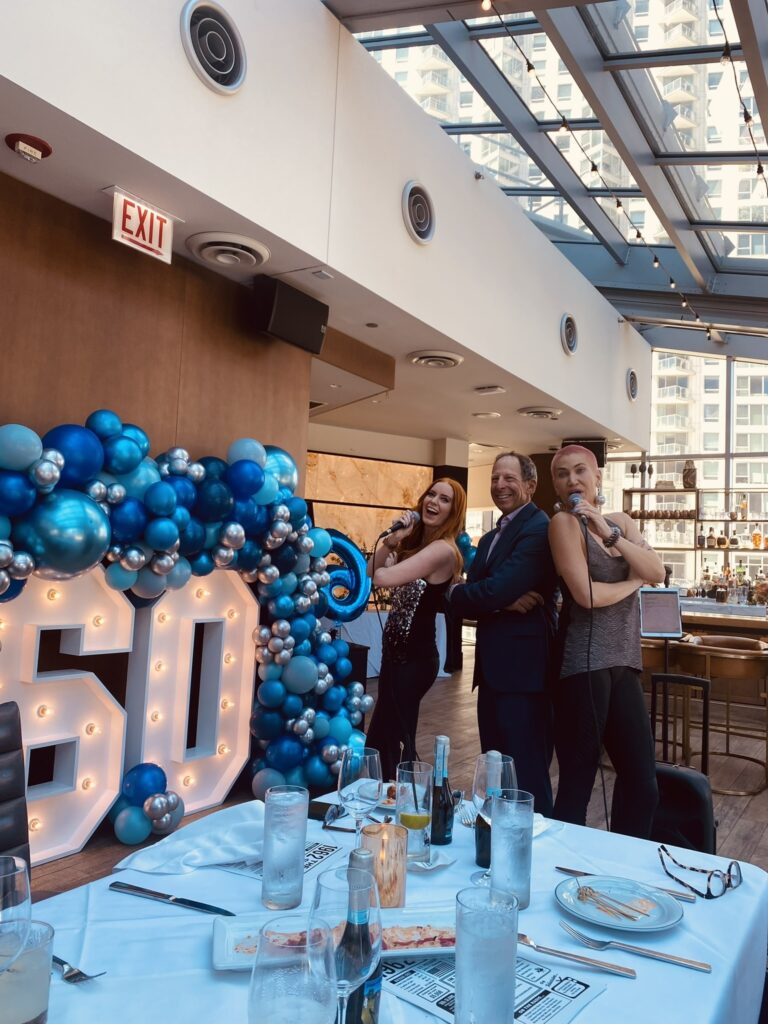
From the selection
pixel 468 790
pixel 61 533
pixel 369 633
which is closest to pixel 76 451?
pixel 61 533

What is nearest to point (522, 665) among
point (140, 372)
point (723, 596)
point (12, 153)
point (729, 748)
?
point (140, 372)

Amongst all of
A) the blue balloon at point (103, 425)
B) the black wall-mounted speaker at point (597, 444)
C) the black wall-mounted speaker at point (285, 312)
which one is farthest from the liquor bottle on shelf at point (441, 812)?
the black wall-mounted speaker at point (597, 444)

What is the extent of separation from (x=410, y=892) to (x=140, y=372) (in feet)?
9.86

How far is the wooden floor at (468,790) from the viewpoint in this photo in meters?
3.03

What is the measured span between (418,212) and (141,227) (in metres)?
2.07

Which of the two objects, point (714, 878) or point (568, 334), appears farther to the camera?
point (568, 334)

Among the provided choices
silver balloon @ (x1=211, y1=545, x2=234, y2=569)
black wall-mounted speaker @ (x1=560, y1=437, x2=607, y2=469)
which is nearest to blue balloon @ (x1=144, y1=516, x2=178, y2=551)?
silver balloon @ (x1=211, y1=545, x2=234, y2=569)

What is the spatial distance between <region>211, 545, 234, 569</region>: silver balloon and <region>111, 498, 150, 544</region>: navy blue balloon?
487mm

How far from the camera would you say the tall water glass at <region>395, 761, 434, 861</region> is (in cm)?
140

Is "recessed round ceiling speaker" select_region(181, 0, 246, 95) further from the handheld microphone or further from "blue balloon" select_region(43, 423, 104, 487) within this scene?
the handheld microphone

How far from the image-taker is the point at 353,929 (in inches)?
33.8

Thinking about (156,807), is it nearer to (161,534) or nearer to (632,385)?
(161,534)

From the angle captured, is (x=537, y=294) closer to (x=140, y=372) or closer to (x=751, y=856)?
(x=140, y=372)

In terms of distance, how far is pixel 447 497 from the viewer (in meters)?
2.93
